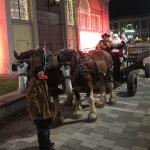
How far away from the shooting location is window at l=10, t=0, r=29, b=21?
44.3ft

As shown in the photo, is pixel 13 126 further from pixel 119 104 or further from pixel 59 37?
pixel 59 37

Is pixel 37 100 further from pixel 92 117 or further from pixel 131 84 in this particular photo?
pixel 131 84

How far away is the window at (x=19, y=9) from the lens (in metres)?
13.5

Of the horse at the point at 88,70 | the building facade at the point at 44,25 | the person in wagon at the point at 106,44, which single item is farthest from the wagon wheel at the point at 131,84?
the building facade at the point at 44,25

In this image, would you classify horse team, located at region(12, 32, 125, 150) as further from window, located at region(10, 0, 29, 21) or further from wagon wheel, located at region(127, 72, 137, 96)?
window, located at region(10, 0, 29, 21)

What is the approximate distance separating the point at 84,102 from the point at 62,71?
2.98m

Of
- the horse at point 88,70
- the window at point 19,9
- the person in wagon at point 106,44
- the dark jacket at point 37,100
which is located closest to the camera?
the dark jacket at point 37,100

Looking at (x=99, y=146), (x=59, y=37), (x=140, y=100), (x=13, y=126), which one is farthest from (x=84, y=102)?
(x=59, y=37)

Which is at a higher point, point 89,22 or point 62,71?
point 89,22

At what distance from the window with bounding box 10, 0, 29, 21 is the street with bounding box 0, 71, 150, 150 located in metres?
6.49

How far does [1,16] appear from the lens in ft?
41.2

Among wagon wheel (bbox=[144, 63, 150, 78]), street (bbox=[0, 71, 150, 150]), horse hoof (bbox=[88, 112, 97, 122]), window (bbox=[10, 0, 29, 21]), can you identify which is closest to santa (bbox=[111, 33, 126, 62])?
street (bbox=[0, 71, 150, 150])

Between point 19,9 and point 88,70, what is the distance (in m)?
7.40

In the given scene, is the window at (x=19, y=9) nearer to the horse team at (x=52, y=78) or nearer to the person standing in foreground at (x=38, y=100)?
the horse team at (x=52, y=78)
